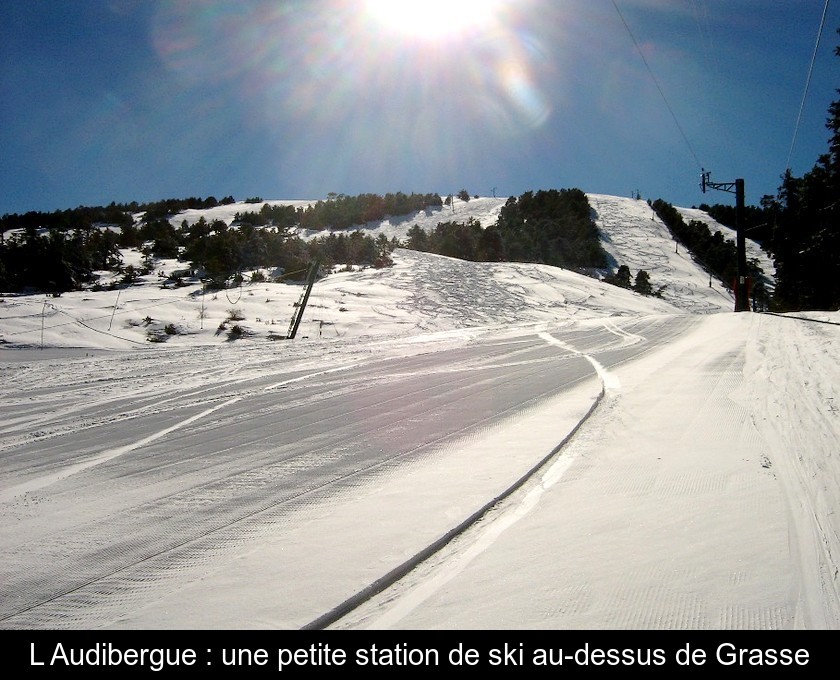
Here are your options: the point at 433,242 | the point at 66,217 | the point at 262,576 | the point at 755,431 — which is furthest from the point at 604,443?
the point at 66,217

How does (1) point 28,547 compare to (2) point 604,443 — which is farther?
(2) point 604,443

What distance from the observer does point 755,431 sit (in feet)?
16.7

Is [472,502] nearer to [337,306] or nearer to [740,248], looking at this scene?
[337,306]

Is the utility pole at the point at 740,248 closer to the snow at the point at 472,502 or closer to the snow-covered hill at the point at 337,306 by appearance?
the snow-covered hill at the point at 337,306

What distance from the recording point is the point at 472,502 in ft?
12.2

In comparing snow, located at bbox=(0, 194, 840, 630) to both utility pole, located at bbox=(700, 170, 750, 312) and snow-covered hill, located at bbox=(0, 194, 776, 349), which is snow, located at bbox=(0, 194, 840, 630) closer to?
snow-covered hill, located at bbox=(0, 194, 776, 349)

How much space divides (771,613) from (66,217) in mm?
49428

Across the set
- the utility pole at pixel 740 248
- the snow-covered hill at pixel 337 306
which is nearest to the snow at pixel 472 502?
the snow-covered hill at pixel 337 306

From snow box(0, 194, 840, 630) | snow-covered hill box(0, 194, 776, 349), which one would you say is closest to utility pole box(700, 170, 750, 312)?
snow-covered hill box(0, 194, 776, 349)

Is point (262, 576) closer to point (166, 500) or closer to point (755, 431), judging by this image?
point (166, 500)

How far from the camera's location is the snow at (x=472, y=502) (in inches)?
103
